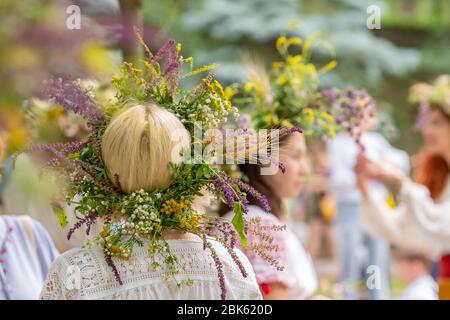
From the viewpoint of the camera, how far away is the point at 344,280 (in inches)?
278

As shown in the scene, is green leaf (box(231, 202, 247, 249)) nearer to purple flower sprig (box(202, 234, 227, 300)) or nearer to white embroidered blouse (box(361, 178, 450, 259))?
purple flower sprig (box(202, 234, 227, 300))

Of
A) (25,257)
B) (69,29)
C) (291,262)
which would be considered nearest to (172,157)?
(69,29)

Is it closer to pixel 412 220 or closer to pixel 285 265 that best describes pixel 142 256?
pixel 285 265

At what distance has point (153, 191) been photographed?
2.16m

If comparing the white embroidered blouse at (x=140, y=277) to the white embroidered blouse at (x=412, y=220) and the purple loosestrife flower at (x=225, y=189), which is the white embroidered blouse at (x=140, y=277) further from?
the white embroidered blouse at (x=412, y=220)

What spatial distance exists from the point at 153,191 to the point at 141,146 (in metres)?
0.13

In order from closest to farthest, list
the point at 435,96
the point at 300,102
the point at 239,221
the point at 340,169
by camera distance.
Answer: the point at 239,221 < the point at 300,102 < the point at 435,96 < the point at 340,169

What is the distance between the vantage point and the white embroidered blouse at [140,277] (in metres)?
2.07

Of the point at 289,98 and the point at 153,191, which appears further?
the point at 289,98

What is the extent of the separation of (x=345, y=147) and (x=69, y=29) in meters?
6.22

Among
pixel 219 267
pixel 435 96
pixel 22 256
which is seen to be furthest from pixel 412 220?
pixel 219 267

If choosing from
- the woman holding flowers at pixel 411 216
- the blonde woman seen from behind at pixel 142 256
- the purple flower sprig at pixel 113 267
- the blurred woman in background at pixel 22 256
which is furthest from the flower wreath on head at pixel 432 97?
the purple flower sprig at pixel 113 267

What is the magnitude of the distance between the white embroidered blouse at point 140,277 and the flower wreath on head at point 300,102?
1.14 meters

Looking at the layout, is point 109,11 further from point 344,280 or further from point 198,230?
point 344,280
